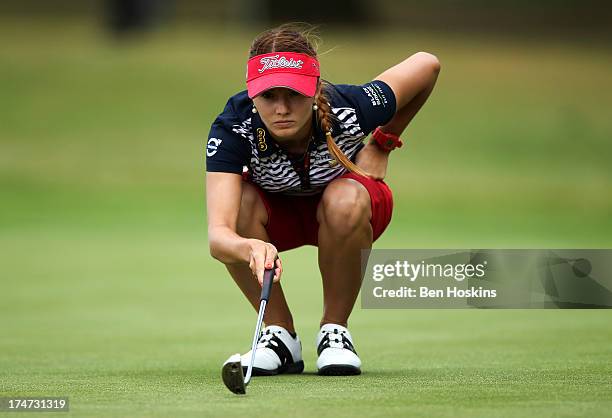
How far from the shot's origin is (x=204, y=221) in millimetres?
14656

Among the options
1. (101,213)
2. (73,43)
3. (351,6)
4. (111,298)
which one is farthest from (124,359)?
(351,6)

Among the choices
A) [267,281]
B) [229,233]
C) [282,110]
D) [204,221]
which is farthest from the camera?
[204,221]

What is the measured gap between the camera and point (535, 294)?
235 inches

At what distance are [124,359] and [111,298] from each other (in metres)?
2.93

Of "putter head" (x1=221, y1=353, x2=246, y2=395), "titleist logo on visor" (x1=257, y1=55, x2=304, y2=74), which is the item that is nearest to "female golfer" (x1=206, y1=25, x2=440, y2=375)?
"titleist logo on visor" (x1=257, y1=55, x2=304, y2=74)

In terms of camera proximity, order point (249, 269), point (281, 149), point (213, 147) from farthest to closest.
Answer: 1. point (249, 269)
2. point (281, 149)
3. point (213, 147)

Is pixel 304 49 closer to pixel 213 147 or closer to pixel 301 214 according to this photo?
pixel 213 147

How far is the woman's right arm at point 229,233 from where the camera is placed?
4.06 meters

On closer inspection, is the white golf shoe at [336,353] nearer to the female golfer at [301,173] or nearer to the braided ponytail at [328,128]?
the female golfer at [301,173]

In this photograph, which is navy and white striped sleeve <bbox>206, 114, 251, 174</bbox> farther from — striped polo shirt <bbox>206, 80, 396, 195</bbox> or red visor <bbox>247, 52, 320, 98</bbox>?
red visor <bbox>247, 52, 320, 98</bbox>

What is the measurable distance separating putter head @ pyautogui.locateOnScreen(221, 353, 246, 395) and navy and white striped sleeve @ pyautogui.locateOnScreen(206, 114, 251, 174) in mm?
912

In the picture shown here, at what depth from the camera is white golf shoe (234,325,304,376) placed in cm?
455

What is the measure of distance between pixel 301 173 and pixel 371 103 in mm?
374

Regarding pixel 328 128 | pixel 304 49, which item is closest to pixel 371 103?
pixel 328 128
